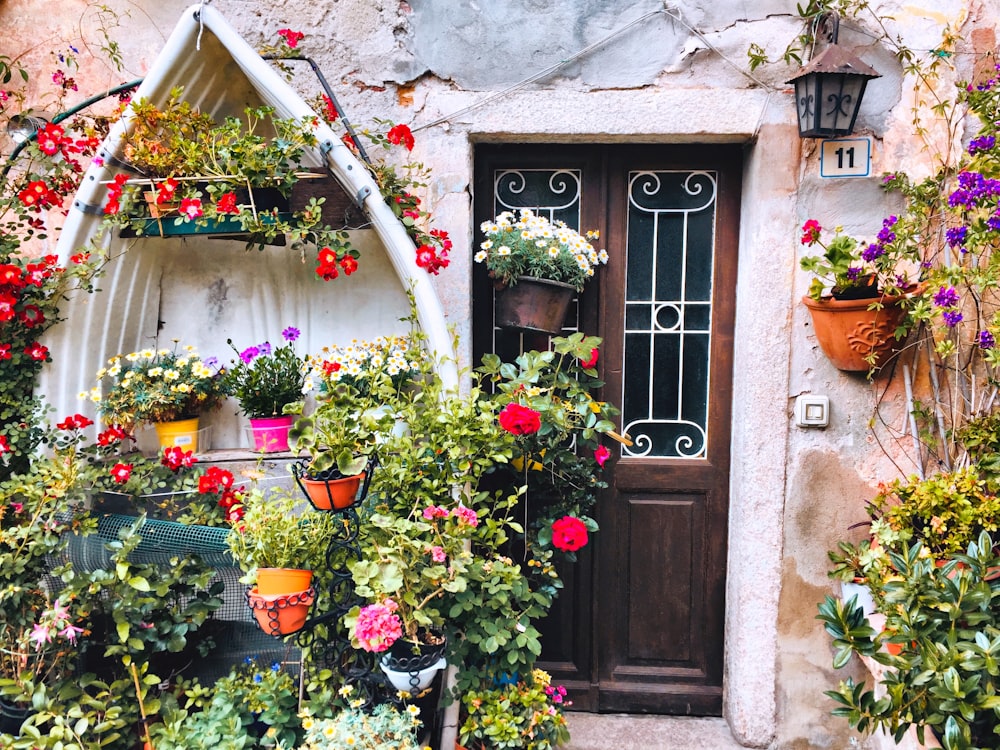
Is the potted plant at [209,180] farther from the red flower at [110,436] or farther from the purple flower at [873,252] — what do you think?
the purple flower at [873,252]

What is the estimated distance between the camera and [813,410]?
2619 millimetres

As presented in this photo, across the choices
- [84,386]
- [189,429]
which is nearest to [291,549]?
[189,429]

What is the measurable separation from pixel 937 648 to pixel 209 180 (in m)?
2.69

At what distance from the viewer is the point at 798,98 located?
8.26ft

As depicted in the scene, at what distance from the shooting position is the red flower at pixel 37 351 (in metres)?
2.38

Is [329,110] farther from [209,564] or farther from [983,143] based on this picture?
[983,143]

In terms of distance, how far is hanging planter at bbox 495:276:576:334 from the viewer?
2.54m

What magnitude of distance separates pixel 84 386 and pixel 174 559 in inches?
30.4

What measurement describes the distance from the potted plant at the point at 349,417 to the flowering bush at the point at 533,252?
1.55ft

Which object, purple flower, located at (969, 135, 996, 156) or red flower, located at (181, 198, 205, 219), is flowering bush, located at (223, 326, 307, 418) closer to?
red flower, located at (181, 198, 205, 219)

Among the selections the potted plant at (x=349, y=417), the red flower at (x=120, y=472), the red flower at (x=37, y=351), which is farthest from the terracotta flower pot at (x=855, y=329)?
the red flower at (x=37, y=351)

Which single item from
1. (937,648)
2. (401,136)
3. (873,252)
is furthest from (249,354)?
(937,648)

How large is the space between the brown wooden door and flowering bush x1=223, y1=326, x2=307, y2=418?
0.79 meters

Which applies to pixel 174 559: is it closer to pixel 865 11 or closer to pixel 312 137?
pixel 312 137
